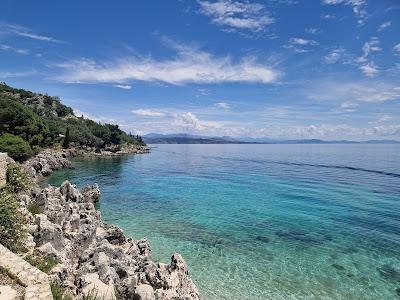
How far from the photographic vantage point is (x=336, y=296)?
949 inches

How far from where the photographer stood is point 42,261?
1759 cm

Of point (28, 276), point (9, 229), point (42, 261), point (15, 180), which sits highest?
point (15, 180)

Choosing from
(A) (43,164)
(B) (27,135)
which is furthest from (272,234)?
(B) (27,135)

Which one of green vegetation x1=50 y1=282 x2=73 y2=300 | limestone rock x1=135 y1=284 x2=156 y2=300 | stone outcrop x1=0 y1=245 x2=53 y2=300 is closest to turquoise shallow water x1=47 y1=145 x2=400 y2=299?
limestone rock x1=135 y1=284 x2=156 y2=300

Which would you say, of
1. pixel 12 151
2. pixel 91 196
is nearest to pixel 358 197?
pixel 91 196

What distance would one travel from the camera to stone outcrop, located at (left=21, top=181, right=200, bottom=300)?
58.6ft

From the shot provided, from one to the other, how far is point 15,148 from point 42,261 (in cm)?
7007

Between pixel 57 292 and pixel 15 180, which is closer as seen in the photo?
pixel 57 292

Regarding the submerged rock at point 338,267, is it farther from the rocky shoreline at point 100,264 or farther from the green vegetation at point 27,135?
the green vegetation at point 27,135

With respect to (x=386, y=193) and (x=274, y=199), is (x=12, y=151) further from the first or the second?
(x=386, y=193)

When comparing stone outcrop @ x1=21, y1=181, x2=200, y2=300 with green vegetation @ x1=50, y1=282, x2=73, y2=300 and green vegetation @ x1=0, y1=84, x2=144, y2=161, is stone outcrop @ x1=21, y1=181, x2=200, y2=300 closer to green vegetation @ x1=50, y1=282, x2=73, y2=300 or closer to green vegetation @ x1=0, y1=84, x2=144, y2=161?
green vegetation @ x1=50, y1=282, x2=73, y2=300

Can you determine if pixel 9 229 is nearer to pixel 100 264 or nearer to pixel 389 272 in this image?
pixel 100 264

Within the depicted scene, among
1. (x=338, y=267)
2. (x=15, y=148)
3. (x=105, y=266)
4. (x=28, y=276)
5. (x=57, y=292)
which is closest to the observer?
(x=28, y=276)

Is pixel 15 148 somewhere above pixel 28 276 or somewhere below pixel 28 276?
above
